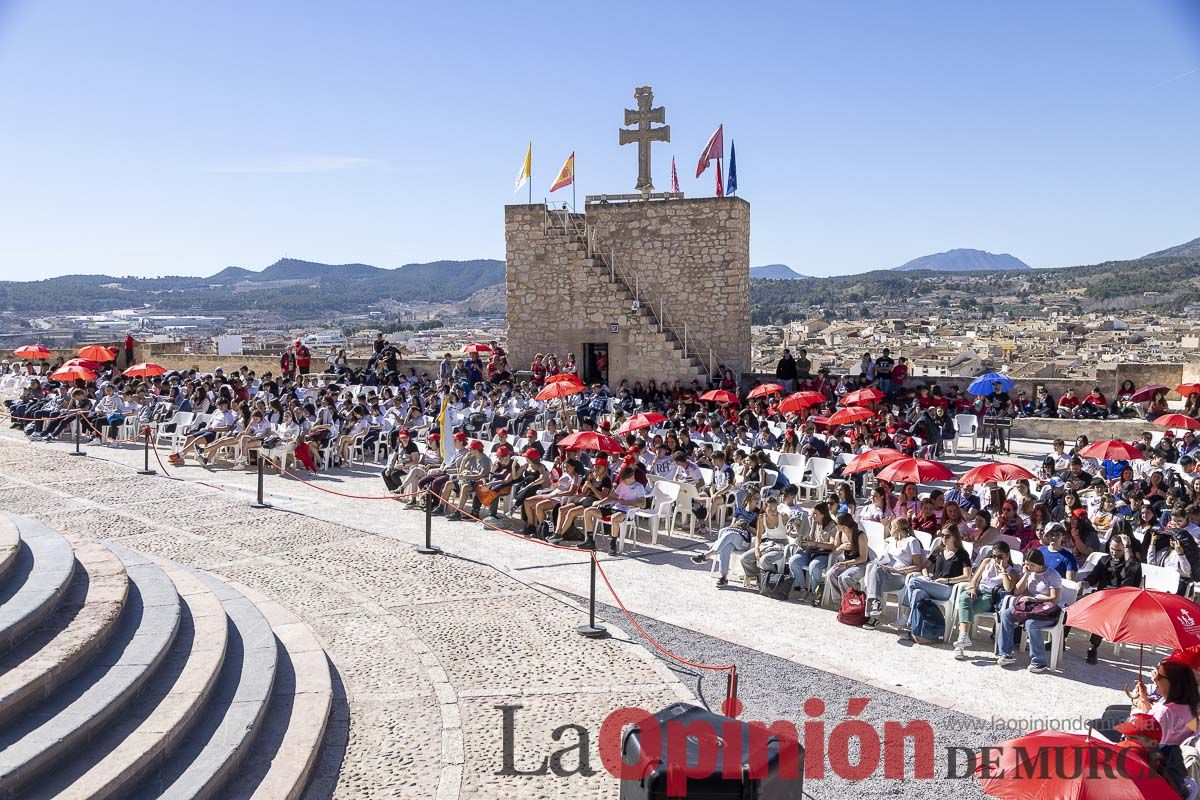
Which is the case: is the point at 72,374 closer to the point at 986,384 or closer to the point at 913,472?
the point at 913,472

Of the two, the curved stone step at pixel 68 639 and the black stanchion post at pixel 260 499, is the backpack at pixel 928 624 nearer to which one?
the curved stone step at pixel 68 639

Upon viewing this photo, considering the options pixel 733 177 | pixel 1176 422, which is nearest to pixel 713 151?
pixel 733 177

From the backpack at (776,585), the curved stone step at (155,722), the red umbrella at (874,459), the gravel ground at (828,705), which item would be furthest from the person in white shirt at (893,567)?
the curved stone step at (155,722)

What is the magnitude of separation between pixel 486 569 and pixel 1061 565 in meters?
5.88

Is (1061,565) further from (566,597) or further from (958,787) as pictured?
(566,597)

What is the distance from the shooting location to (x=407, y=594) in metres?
9.90

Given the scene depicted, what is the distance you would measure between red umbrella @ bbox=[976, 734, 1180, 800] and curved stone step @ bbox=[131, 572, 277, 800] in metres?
4.29

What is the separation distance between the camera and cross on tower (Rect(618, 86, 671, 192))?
26.1 m

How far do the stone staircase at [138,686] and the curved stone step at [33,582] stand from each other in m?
0.01

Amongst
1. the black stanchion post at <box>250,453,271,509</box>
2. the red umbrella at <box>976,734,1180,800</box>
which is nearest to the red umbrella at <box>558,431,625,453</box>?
the black stanchion post at <box>250,453,271,509</box>

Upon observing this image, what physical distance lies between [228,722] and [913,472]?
8211 millimetres

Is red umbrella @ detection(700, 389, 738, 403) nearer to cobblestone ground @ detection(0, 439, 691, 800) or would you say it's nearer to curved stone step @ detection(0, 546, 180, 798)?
cobblestone ground @ detection(0, 439, 691, 800)

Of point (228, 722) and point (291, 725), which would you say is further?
point (291, 725)

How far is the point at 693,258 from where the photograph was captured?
83.8 ft
